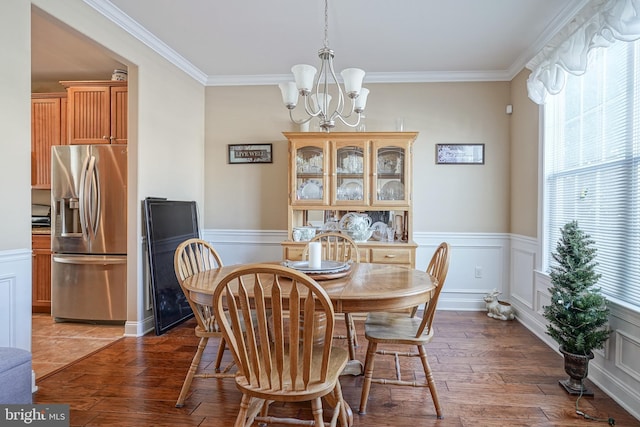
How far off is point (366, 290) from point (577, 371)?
148 centimetres

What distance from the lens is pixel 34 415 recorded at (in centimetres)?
173

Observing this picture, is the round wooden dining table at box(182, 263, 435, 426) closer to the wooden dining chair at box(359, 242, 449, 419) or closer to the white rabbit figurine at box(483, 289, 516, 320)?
the wooden dining chair at box(359, 242, 449, 419)

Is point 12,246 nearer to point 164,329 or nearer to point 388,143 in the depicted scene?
point 164,329

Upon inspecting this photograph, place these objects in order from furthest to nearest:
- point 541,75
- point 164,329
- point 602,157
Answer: point 164,329, point 541,75, point 602,157

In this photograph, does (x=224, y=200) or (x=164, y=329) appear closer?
(x=164, y=329)

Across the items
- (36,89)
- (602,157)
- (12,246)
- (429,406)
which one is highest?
(36,89)

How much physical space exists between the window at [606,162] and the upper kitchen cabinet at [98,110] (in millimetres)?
3801

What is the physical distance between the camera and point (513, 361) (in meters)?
2.70

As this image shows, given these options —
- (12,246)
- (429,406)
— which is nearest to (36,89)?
(12,246)

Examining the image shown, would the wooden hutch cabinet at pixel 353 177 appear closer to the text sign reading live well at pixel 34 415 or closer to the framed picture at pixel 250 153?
the framed picture at pixel 250 153

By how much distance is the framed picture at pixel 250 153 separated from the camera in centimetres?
426

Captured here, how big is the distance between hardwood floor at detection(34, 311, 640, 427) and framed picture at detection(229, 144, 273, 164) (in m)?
2.08

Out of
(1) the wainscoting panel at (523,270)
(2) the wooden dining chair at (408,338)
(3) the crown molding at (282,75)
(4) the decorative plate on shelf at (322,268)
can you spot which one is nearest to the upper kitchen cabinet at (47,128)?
(3) the crown molding at (282,75)

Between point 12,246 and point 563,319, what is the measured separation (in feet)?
10.5
